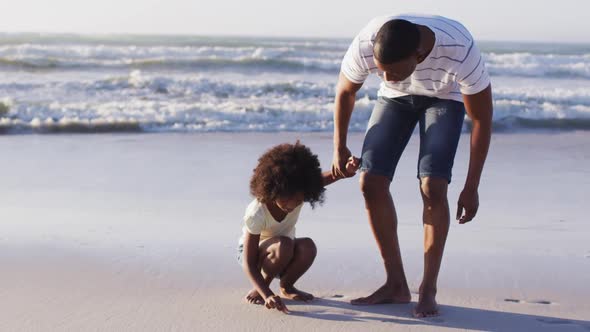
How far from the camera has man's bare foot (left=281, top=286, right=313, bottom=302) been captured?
132 inches

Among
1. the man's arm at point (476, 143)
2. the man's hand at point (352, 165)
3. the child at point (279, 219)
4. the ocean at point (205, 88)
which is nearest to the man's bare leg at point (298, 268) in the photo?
the child at point (279, 219)

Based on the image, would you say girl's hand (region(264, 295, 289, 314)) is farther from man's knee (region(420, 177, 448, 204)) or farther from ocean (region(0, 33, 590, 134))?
ocean (region(0, 33, 590, 134))

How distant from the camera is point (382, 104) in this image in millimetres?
3381

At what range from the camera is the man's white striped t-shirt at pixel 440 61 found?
294 centimetres

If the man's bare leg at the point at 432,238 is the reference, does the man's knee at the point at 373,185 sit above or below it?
above

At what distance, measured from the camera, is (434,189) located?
10.3ft

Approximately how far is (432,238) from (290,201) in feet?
Answer: 1.80

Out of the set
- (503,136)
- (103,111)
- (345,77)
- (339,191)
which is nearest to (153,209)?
(339,191)

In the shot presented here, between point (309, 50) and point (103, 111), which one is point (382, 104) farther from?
point (309, 50)

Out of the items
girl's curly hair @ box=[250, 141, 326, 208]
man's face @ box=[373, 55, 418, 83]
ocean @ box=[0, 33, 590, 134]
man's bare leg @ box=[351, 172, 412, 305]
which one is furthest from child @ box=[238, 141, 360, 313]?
ocean @ box=[0, 33, 590, 134]

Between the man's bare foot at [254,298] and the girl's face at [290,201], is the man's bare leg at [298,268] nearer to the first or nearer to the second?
the man's bare foot at [254,298]

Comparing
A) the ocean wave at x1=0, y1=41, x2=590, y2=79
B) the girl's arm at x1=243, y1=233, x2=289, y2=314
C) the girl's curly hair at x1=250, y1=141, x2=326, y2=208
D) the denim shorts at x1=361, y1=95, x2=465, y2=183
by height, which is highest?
the denim shorts at x1=361, y1=95, x2=465, y2=183

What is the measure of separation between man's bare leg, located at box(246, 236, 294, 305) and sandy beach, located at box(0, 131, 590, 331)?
0.29 feet

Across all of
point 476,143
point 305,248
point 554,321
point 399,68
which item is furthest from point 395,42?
point 554,321
